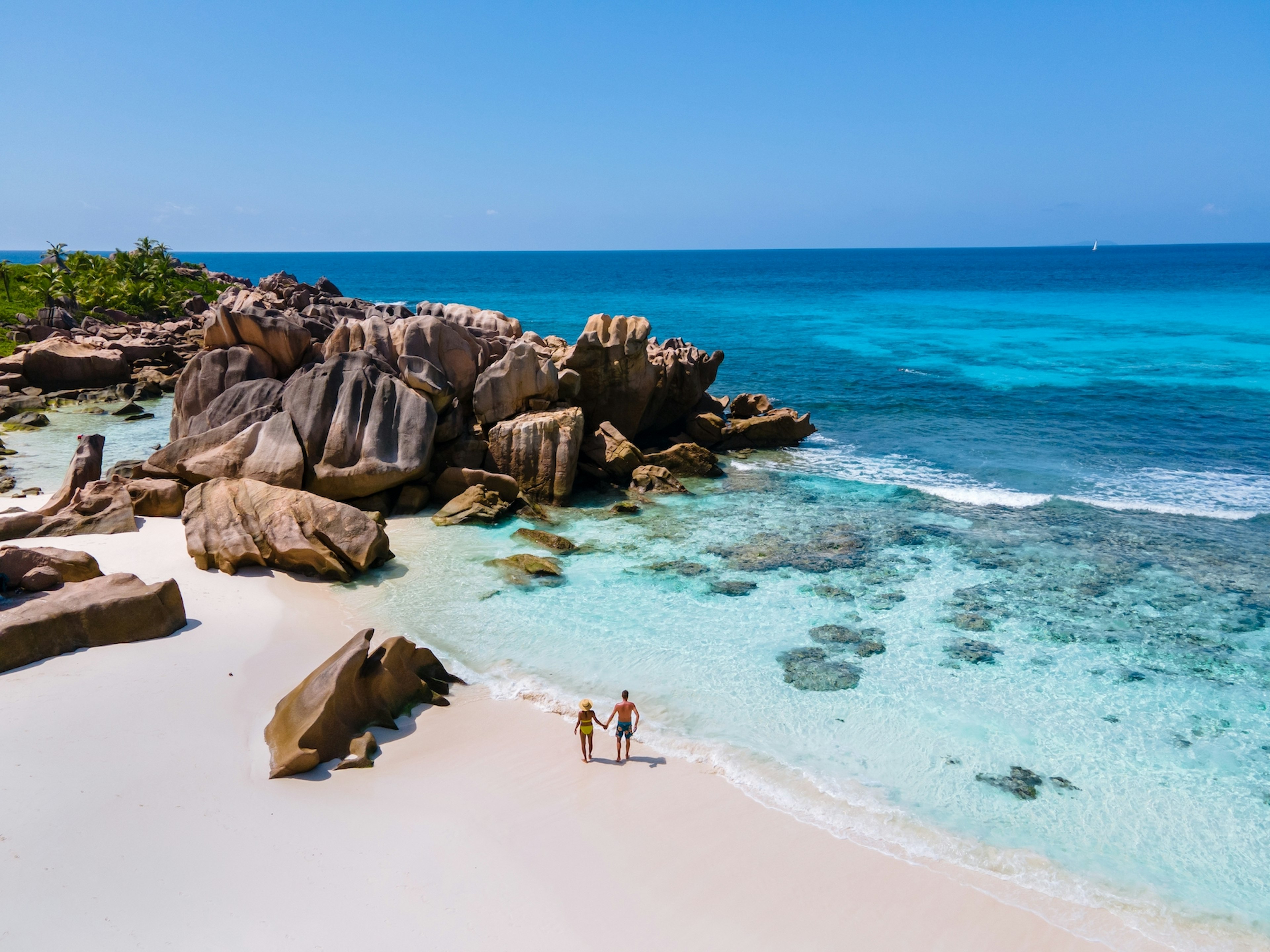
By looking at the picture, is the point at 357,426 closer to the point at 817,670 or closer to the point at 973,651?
the point at 817,670

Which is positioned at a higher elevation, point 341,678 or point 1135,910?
point 341,678

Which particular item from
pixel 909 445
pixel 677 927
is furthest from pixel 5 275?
pixel 677 927

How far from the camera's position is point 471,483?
78.1 ft

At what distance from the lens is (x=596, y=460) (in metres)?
26.7

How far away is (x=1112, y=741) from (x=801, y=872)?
658 centimetres

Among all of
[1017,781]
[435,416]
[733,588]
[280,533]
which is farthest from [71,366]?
[1017,781]

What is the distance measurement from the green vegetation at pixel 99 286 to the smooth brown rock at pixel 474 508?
4270 centimetres

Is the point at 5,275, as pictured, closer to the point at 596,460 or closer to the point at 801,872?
the point at 596,460

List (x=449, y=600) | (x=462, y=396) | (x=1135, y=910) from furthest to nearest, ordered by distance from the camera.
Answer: (x=462, y=396), (x=449, y=600), (x=1135, y=910)

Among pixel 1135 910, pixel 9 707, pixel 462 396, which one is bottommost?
pixel 1135 910

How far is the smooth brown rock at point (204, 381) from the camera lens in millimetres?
24750

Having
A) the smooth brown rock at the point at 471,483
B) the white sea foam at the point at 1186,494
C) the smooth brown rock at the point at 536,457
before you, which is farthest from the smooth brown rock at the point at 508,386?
the white sea foam at the point at 1186,494

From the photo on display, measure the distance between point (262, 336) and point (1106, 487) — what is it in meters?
27.4

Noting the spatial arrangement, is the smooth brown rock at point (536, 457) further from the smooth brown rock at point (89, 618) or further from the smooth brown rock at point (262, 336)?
the smooth brown rock at point (89, 618)
